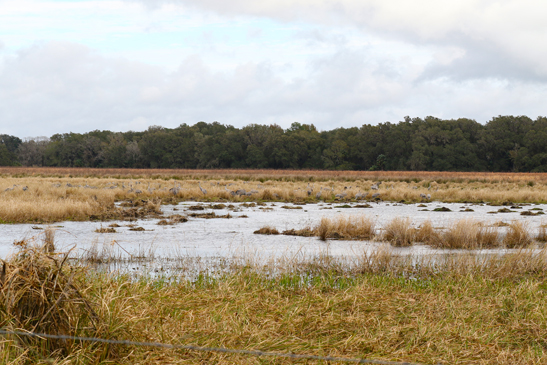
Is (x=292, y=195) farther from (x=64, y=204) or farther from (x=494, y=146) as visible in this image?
(x=494, y=146)

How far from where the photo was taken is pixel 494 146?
3051 inches

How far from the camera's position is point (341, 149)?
84.9 meters

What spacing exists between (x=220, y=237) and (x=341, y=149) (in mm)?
72548

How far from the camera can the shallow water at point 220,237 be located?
11133 mm

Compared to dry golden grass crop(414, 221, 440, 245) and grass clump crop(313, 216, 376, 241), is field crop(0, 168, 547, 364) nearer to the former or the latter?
dry golden grass crop(414, 221, 440, 245)

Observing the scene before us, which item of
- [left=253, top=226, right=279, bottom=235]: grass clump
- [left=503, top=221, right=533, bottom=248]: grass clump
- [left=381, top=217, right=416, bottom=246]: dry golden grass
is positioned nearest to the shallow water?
[left=253, top=226, right=279, bottom=235]: grass clump

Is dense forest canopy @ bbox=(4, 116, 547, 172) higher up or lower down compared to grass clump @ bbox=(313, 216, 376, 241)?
higher up

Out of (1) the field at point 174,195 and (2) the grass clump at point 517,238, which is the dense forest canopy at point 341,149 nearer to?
(1) the field at point 174,195

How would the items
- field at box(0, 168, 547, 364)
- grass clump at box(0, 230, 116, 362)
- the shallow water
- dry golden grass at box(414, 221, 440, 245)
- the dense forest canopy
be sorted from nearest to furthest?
grass clump at box(0, 230, 116, 362) < field at box(0, 168, 547, 364) < the shallow water < dry golden grass at box(414, 221, 440, 245) < the dense forest canopy

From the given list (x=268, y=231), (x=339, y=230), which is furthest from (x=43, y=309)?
(x=339, y=230)

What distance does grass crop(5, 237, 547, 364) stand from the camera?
4203 mm

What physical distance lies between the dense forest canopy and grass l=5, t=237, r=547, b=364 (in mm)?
70751

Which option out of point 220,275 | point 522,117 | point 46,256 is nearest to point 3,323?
point 46,256

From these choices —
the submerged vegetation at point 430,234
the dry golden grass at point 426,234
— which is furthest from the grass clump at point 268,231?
the dry golden grass at point 426,234
